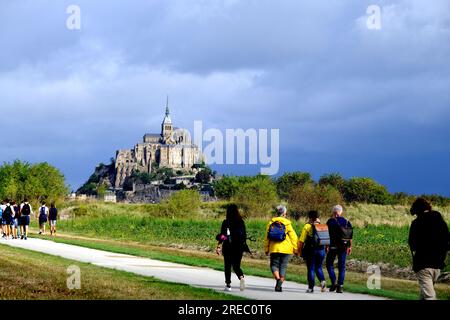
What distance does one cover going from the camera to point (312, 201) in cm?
6562

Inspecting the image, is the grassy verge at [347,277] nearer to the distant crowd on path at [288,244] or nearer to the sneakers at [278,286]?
the distant crowd on path at [288,244]

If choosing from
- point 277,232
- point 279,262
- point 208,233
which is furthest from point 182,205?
point 277,232

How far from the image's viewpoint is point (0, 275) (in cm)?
1912

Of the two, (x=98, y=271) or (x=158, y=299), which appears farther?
(x=98, y=271)

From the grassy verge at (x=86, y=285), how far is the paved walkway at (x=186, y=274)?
2.74 ft

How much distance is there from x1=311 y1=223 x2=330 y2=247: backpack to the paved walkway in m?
1.16

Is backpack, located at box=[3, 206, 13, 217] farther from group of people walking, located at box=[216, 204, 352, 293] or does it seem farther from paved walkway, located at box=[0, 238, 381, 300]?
group of people walking, located at box=[216, 204, 352, 293]

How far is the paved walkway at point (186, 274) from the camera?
16312mm

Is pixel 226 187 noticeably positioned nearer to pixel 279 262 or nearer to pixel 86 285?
pixel 279 262

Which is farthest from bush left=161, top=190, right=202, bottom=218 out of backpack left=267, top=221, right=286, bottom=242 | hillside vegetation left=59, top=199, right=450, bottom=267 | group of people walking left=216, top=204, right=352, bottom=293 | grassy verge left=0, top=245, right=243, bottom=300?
backpack left=267, top=221, right=286, bottom=242

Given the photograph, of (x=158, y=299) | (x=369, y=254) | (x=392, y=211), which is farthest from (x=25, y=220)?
(x=392, y=211)

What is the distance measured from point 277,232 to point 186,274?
16.8 ft
